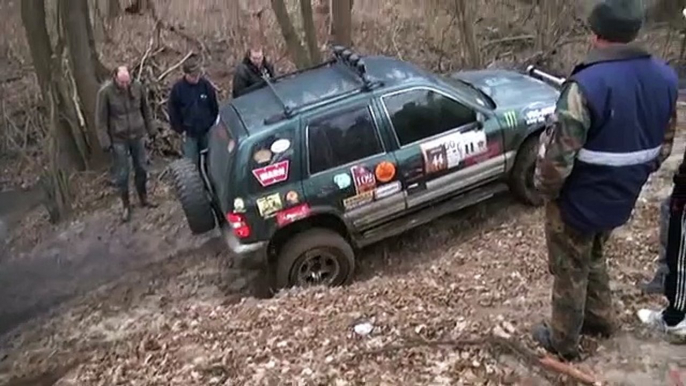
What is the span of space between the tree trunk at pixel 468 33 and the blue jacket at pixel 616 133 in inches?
384

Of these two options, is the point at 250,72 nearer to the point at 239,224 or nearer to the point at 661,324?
the point at 239,224

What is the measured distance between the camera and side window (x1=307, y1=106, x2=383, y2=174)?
6.93m

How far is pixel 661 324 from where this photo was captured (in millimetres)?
4559

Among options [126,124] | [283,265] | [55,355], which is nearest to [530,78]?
[283,265]

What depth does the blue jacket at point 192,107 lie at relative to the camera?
29.5ft

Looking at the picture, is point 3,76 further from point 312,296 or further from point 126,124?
point 312,296

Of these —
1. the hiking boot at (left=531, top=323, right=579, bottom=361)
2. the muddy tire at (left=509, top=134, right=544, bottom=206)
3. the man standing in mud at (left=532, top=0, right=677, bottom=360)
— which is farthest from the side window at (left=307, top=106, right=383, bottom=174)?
the man standing in mud at (left=532, top=0, right=677, bottom=360)

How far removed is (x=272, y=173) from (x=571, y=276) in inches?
131

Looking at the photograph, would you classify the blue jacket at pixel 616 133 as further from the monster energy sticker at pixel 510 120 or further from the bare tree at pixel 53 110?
the bare tree at pixel 53 110

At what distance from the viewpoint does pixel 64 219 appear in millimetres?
10195

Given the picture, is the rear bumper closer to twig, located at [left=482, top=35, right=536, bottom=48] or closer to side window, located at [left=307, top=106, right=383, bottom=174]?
Answer: side window, located at [left=307, top=106, right=383, bottom=174]

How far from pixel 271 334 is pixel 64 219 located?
5943 mm

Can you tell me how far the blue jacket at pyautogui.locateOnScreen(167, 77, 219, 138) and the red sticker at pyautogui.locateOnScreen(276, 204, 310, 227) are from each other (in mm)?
2523

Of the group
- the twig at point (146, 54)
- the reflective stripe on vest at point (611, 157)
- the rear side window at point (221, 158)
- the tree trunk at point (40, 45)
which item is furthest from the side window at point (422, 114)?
the twig at point (146, 54)
